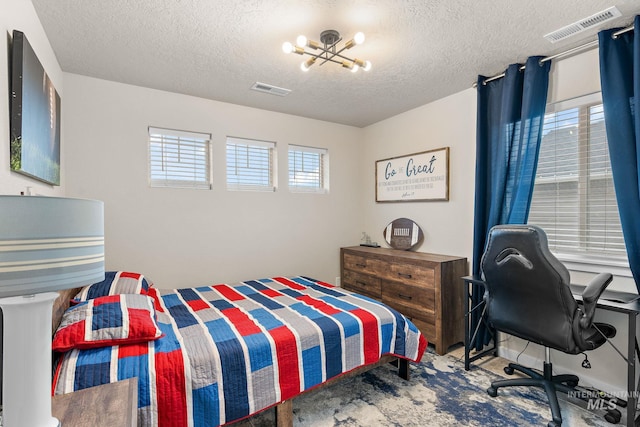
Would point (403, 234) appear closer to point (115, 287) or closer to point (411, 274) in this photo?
point (411, 274)

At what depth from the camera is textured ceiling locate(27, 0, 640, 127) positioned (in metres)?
1.91

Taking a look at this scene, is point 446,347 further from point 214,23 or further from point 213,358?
point 214,23

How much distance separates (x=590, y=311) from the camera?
1.86m

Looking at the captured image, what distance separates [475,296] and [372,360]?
53.6 inches

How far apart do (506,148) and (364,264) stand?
6.32 feet

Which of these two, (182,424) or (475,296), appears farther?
(475,296)

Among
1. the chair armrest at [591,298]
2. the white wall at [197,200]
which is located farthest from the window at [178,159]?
the chair armrest at [591,298]

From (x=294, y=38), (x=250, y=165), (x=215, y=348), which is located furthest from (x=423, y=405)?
(x=250, y=165)

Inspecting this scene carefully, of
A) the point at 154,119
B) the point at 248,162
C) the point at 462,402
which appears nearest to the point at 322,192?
the point at 248,162

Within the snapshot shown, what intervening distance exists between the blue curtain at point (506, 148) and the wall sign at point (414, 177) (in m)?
0.49

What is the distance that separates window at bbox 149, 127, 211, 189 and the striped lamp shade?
256 centimetres

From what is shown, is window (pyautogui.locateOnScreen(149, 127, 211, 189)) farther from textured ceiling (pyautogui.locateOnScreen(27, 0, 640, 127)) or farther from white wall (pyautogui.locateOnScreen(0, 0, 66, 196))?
white wall (pyautogui.locateOnScreen(0, 0, 66, 196))

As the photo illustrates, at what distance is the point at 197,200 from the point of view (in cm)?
338

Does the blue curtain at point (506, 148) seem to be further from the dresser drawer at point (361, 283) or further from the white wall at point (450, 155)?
the dresser drawer at point (361, 283)
